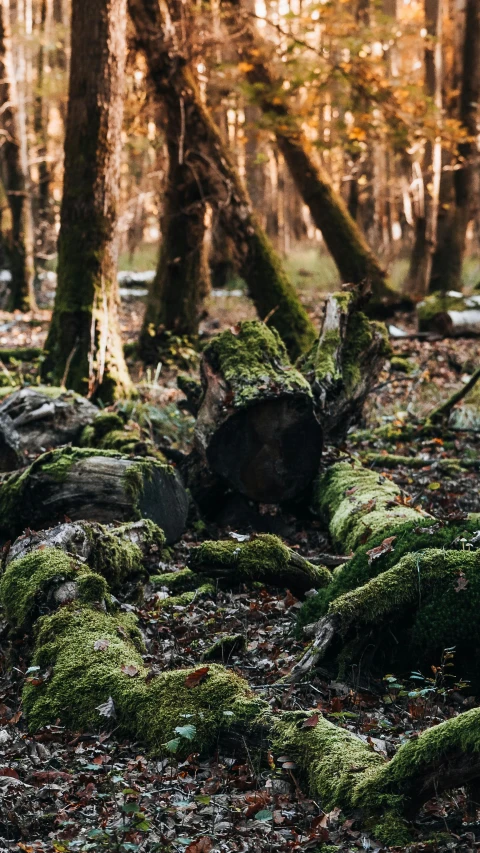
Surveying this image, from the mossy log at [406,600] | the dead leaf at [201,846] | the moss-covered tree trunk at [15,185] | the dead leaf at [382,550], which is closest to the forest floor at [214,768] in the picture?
the dead leaf at [201,846]

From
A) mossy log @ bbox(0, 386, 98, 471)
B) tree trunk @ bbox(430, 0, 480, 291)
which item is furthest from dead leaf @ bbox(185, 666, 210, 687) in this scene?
tree trunk @ bbox(430, 0, 480, 291)

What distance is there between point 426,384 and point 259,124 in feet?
20.8

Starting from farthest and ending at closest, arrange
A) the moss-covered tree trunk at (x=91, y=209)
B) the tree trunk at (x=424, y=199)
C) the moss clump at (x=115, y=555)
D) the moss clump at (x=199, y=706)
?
the tree trunk at (x=424, y=199) < the moss-covered tree trunk at (x=91, y=209) < the moss clump at (x=115, y=555) < the moss clump at (x=199, y=706)

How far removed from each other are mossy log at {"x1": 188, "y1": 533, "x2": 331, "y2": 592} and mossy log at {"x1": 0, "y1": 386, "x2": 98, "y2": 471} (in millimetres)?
3209

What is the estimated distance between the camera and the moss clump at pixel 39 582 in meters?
5.03

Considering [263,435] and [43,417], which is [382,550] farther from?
[43,417]

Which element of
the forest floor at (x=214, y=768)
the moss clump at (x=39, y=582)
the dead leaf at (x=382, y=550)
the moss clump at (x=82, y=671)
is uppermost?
the dead leaf at (x=382, y=550)

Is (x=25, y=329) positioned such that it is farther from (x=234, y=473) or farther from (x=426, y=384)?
(x=234, y=473)

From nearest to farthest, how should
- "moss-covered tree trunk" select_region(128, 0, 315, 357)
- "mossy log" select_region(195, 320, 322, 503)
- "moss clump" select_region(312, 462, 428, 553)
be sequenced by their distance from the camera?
"moss clump" select_region(312, 462, 428, 553) → "mossy log" select_region(195, 320, 322, 503) → "moss-covered tree trunk" select_region(128, 0, 315, 357)

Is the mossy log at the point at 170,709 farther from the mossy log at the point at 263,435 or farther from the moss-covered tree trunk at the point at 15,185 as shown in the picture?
the moss-covered tree trunk at the point at 15,185

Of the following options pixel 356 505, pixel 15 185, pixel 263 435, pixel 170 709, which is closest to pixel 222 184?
pixel 263 435

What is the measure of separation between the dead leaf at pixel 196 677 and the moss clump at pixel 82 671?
0.87 feet

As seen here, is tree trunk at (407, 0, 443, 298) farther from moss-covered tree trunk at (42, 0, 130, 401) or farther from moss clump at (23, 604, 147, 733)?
moss clump at (23, 604, 147, 733)

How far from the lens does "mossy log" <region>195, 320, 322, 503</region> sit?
7.34m
